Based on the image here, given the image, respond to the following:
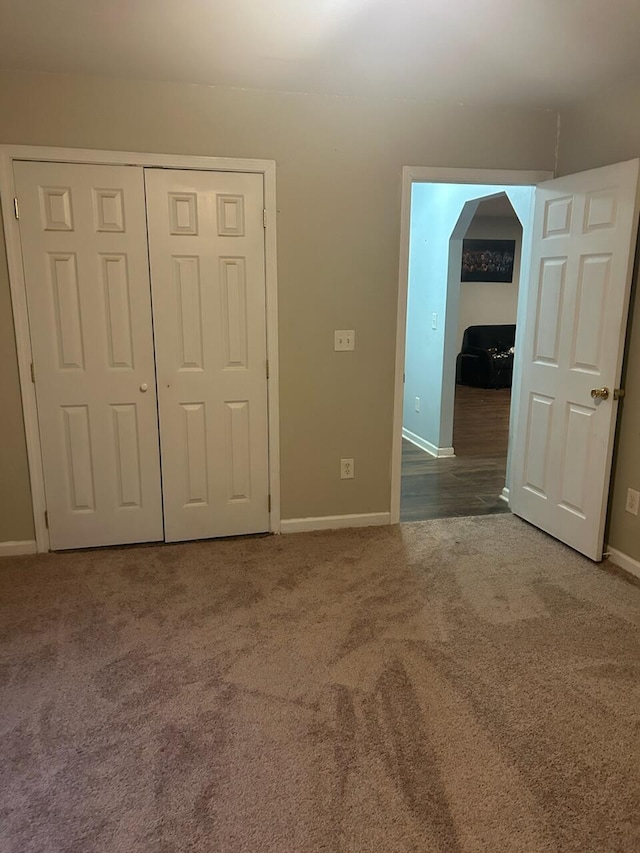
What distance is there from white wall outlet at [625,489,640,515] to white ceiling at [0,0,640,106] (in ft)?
6.39

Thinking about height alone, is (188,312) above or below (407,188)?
below

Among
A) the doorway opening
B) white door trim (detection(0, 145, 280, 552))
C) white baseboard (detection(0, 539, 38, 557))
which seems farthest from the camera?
the doorway opening

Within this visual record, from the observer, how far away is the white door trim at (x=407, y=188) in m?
3.22

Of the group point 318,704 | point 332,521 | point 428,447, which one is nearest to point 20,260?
point 332,521

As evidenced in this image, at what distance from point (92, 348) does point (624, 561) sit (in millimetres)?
2908

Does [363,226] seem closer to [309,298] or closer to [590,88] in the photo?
[309,298]

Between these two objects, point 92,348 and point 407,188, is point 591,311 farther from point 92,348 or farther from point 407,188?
point 92,348

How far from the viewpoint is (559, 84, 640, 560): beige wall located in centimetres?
287

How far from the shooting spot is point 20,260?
2887 mm

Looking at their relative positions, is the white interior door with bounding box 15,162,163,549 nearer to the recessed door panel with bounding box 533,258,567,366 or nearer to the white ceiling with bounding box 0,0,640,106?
the white ceiling with bounding box 0,0,640,106

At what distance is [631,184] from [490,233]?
627 centimetres

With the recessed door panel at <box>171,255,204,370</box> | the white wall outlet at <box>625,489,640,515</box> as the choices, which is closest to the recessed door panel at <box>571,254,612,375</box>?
the white wall outlet at <box>625,489,640,515</box>

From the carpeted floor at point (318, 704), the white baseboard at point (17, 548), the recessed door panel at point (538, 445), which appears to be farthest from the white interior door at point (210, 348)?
the recessed door panel at point (538, 445)

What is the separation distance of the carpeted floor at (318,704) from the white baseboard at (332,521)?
356mm
